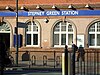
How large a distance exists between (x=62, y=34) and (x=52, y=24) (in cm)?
151

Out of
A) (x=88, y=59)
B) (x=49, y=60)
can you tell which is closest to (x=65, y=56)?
(x=88, y=59)

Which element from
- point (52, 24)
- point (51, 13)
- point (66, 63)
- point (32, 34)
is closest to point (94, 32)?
point (52, 24)

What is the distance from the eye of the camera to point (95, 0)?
3991 centimetres

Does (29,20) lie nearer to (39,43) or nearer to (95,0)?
(39,43)

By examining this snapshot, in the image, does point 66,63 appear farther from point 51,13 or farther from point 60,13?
point 51,13

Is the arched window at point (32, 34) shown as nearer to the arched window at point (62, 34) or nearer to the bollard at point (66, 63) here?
the arched window at point (62, 34)

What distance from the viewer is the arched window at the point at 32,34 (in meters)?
41.2

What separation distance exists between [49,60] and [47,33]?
15.0ft

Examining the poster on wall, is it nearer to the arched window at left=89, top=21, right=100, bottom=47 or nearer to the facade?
the facade

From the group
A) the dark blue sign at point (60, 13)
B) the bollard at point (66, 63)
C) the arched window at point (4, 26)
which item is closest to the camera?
the bollard at point (66, 63)

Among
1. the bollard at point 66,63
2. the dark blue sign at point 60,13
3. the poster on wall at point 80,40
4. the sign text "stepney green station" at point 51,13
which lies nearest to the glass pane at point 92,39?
the poster on wall at point 80,40

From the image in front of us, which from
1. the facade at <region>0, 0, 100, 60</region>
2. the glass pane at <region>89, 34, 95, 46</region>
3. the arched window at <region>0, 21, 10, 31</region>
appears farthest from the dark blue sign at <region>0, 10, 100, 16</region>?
the glass pane at <region>89, 34, 95, 46</region>

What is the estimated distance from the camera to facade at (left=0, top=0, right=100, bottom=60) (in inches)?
1570

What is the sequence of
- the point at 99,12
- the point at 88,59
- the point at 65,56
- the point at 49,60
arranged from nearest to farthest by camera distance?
the point at 65,56
the point at 88,59
the point at 49,60
the point at 99,12
